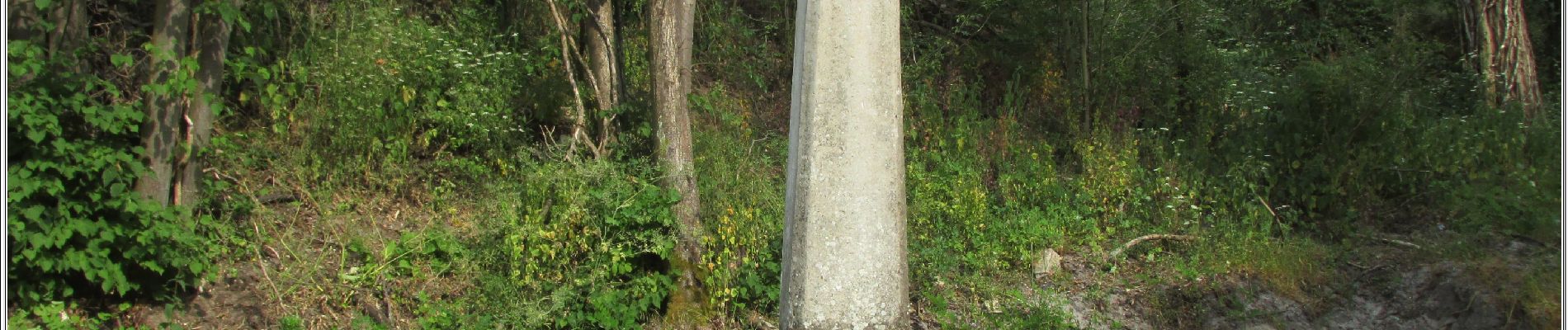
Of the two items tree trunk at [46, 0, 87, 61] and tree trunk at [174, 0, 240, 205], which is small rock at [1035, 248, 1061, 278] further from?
tree trunk at [46, 0, 87, 61]

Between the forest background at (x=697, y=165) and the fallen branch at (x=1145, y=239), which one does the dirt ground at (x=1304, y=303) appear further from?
the fallen branch at (x=1145, y=239)

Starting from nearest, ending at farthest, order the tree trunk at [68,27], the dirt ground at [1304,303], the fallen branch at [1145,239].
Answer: the tree trunk at [68,27]
the dirt ground at [1304,303]
the fallen branch at [1145,239]

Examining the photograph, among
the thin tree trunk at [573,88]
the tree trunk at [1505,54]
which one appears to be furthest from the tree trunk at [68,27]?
the tree trunk at [1505,54]

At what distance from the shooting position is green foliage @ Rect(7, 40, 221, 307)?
5.41m

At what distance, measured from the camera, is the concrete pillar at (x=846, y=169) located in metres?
3.90

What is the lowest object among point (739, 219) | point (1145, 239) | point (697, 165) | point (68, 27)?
point (1145, 239)

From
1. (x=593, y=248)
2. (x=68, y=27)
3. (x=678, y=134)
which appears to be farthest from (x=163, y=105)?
(x=678, y=134)

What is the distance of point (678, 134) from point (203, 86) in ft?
8.86

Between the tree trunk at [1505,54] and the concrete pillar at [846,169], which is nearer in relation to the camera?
the concrete pillar at [846,169]

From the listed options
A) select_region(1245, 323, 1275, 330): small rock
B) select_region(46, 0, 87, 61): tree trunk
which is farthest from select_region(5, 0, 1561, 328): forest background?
select_region(1245, 323, 1275, 330): small rock

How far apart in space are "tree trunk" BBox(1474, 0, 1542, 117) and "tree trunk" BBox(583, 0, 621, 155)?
6903mm

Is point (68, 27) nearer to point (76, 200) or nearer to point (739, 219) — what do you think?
point (76, 200)

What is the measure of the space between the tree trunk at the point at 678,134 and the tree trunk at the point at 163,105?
2.60 meters

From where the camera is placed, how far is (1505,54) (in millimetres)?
9047
